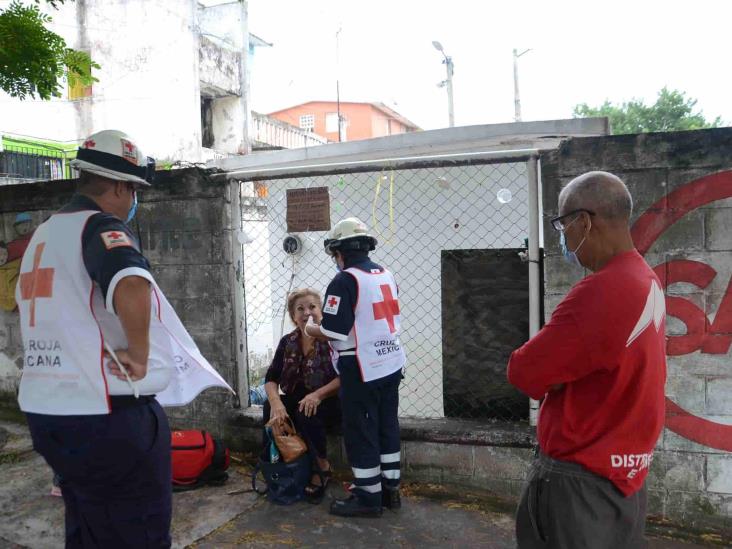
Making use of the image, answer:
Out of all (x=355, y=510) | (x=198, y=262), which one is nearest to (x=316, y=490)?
(x=355, y=510)

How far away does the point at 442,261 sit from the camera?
3.98m

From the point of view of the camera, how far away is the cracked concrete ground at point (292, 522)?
10.3ft

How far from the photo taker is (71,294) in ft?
6.30

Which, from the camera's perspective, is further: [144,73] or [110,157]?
[144,73]

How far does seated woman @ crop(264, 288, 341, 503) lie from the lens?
12.2ft

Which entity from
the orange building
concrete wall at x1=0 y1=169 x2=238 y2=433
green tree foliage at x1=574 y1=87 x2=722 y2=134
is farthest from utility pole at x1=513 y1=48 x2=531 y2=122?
concrete wall at x1=0 y1=169 x2=238 y2=433

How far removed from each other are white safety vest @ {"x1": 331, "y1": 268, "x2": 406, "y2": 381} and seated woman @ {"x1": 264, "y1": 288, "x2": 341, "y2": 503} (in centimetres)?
37

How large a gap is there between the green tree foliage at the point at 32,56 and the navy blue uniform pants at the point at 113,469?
302 cm

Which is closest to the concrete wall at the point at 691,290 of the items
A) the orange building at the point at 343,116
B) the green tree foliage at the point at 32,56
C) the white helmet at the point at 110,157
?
the white helmet at the point at 110,157

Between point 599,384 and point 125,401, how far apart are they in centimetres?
153

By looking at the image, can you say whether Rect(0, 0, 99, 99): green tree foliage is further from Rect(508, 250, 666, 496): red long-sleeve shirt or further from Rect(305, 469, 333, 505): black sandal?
Rect(508, 250, 666, 496): red long-sleeve shirt

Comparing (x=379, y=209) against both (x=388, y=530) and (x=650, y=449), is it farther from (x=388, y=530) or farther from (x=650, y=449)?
(x=650, y=449)

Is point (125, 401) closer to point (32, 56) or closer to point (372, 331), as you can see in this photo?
point (372, 331)

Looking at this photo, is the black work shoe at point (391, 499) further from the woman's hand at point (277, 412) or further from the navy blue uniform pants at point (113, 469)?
the navy blue uniform pants at point (113, 469)
